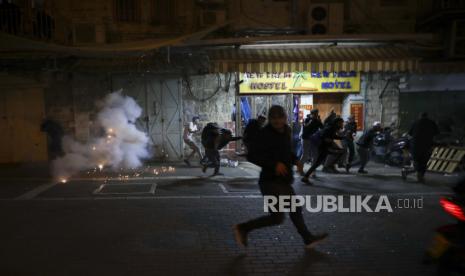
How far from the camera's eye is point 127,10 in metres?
13.2

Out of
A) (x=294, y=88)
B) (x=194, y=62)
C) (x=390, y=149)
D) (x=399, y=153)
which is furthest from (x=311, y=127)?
(x=194, y=62)

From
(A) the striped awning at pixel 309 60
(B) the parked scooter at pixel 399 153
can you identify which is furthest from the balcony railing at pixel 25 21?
(B) the parked scooter at pixel 399 153

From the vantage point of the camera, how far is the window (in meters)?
13.1

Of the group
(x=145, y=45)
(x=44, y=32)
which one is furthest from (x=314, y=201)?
(x=44, y=32)

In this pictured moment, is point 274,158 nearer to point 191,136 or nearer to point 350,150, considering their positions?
point 350,150

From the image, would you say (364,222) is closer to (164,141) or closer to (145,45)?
(145,45)

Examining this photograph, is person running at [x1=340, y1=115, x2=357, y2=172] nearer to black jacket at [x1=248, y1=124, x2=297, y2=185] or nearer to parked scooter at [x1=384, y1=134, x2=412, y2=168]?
parked scooter at [x1=384, y1=134, x2=412, y2=168]

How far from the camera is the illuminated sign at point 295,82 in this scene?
1341 centimetres

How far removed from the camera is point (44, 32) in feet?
41.7

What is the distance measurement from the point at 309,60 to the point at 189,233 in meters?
7.67

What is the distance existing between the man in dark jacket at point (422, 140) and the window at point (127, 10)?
9693 millimetres

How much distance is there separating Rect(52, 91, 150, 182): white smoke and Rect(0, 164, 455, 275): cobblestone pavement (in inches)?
103

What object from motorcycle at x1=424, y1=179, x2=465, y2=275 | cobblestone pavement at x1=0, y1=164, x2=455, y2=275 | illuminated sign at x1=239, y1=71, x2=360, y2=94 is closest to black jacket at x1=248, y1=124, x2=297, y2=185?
cobblestone pavement at x1=0, y1=164, x2=455, y2=275

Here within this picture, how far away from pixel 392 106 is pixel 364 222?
8.64 m
